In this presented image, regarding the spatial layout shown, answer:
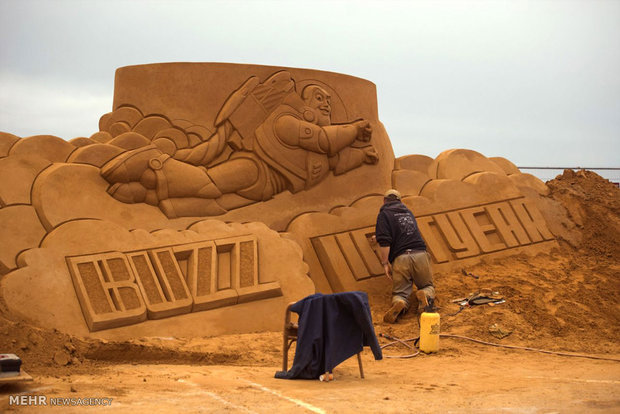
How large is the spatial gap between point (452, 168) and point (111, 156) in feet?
16.1

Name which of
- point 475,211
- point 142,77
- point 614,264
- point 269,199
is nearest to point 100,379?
point 269,199

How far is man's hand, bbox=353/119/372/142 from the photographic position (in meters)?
8.39

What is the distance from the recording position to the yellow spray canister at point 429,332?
240 inches

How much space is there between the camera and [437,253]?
27.6 ft

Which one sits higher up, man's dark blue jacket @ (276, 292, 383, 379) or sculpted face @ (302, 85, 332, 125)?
sculpted face @ (302, 85, 332, 125)

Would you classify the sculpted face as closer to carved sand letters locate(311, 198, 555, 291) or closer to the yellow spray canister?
carved sand letters locate(311, 198, 555, 291)

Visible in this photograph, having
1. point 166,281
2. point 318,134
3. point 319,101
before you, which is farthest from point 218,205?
point 319,101

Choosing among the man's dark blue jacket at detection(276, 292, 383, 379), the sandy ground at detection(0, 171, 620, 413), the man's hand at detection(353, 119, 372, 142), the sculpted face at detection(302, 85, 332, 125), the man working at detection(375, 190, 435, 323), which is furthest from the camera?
the man's hand at detection(353, 119, 372, 142)

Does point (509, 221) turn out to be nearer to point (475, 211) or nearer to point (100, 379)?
point (475, 211)

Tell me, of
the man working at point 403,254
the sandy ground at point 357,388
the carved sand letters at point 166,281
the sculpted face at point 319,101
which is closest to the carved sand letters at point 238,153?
the sculpted face at point 319,101

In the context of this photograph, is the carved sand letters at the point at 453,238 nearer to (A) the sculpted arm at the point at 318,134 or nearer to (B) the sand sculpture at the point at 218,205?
(B) the sand sculpture at the point at 218,205

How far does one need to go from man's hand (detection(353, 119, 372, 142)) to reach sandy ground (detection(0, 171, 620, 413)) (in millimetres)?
2023

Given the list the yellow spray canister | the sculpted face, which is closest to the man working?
the yellow spray canister

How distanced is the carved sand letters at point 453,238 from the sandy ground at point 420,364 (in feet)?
1.01
